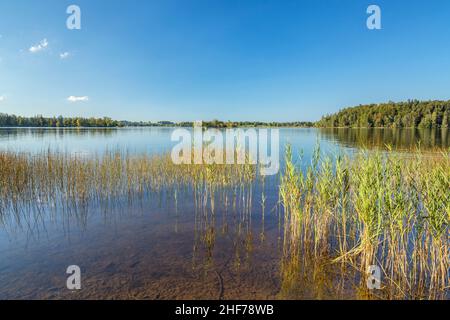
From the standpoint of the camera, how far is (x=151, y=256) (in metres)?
5.48

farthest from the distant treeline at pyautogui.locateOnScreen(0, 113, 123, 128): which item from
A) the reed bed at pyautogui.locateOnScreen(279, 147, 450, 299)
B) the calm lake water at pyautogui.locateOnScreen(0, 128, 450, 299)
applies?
the reed bed at pyautogui.locateOnScreen(279, 147, 450, 299)

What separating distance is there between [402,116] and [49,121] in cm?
15249

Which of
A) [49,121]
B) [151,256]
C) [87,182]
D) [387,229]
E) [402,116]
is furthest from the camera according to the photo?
[49,121]

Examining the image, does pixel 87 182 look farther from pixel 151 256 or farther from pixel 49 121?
pixel 49 121

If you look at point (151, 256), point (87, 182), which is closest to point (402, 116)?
point (87, 182)

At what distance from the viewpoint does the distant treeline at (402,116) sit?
78.1 m

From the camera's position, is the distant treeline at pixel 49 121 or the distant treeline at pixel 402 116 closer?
the distant treeline at pixel 402 116

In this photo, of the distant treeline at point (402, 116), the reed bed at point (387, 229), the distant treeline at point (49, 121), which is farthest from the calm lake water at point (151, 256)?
the distant treeline at point (49, 121)

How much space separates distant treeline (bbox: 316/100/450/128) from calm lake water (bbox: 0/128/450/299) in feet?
334

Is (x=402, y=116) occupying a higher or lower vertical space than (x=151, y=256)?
higher

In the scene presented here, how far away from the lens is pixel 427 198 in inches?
172

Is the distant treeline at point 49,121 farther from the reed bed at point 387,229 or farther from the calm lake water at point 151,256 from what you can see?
the reed bed at point 387,229

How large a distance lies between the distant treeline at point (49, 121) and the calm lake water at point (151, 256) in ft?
378
